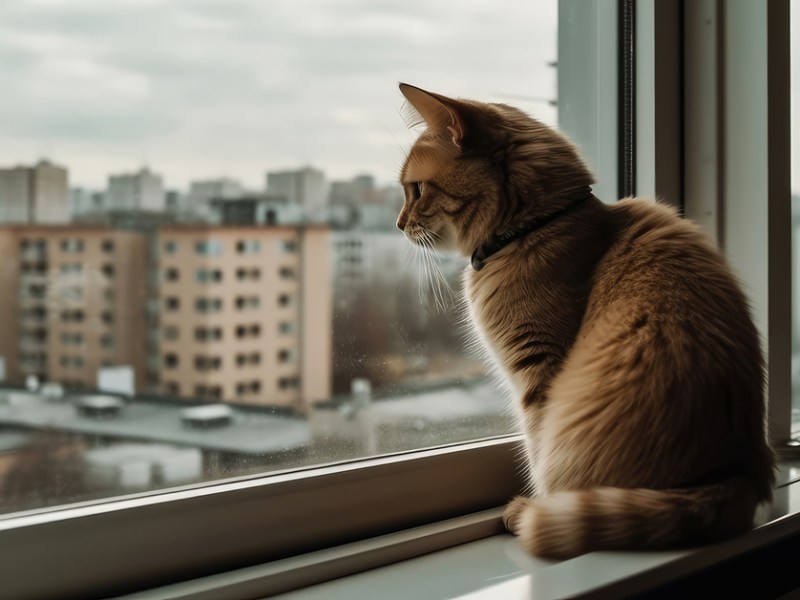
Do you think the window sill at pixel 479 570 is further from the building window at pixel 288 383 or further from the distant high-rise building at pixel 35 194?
the distant high-rise building at pixel 35 194

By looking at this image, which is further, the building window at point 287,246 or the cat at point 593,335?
the building window at point 287,246

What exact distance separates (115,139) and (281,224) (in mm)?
234

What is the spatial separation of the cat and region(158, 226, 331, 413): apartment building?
0.57 ft

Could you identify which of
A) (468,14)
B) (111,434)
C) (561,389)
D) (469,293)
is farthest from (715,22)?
(111,434)

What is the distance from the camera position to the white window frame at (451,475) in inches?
28.6

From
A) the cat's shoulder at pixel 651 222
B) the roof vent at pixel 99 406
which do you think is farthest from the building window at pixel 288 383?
the cat's shoulder at pixel 651 222

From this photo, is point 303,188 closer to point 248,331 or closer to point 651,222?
point 248,331

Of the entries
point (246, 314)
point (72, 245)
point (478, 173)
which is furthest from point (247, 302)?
point (478, 173)

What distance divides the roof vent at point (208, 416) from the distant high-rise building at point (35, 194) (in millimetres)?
269

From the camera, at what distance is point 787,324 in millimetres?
1334

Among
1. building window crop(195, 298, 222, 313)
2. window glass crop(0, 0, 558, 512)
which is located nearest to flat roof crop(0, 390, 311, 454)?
window glass crop(0, 0, 558, 512)

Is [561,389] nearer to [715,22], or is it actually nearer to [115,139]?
[115,139]

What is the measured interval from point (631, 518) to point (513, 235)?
0.38 metres

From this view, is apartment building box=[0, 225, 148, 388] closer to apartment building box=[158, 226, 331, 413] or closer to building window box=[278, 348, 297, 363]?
apartment building box=[158, 226, 331, 413]
